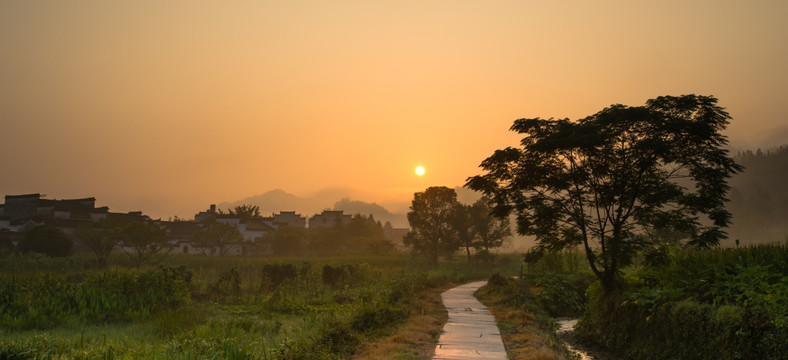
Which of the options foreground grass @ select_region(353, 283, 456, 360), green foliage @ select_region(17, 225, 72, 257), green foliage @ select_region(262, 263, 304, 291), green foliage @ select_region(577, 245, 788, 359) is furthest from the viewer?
green foliage @ select_region(17, 225, 72, 257)

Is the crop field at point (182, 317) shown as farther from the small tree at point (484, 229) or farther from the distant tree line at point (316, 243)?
the distant tree line at point (316, 243)

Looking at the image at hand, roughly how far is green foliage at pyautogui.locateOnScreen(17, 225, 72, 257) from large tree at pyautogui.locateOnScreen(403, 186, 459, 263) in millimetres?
36653

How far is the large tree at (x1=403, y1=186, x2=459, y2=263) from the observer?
6056cm

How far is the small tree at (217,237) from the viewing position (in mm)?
70938

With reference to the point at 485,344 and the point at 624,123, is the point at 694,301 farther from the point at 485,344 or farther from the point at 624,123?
the point at 624,123

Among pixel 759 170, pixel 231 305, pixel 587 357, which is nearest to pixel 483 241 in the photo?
pixel 231 305

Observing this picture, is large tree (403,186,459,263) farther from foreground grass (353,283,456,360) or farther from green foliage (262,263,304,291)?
foreground grass (353,283,456,360)

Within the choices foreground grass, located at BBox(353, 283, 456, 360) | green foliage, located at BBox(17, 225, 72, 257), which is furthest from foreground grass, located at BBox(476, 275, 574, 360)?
green foliage, located at BBox(17, 225, 72, 257)

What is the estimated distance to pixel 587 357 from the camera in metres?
11.8

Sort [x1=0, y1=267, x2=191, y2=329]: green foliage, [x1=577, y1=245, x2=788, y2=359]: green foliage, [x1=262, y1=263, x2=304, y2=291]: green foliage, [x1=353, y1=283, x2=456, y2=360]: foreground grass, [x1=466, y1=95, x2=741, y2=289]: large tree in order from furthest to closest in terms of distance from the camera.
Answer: [x1=262, y1=263, x2=304, y2=291]: green foliage, [x1=0, y1=267, x2=191, y2=329]: green foliage, [x1=466, y1=95, x2=741, y2=289]: large tree, [x1=353, y1=283, x2=456, y2=360]: foreground grass, [x1=577, y1=245, x2=788, y2=359]: green foliage

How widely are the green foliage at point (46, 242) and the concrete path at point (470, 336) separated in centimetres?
4641

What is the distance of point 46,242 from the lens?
48.2m

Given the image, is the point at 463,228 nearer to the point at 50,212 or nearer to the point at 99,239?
the point at 99,239

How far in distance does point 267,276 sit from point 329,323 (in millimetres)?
14244
